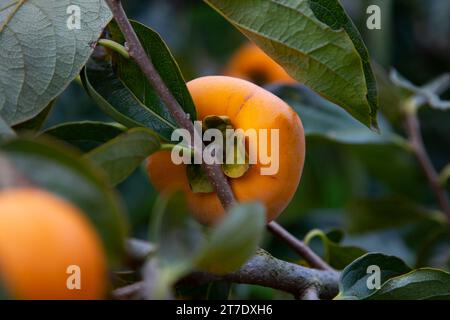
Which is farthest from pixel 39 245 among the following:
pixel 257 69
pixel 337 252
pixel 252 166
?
pixel 257 69

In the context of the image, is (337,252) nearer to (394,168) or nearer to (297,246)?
(297,246)

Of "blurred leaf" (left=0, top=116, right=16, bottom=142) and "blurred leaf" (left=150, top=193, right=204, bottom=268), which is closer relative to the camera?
"blurred leaf" (left=150, top=193, right=204, bottom=268)

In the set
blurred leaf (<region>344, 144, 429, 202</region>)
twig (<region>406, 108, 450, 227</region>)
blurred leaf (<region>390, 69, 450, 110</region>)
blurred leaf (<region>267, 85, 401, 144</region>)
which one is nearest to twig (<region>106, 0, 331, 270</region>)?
blurred leaf (<region>267, 85, 401, 144</region>)

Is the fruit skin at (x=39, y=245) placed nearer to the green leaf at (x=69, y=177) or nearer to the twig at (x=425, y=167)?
the green leaf at (x=69, y=177)

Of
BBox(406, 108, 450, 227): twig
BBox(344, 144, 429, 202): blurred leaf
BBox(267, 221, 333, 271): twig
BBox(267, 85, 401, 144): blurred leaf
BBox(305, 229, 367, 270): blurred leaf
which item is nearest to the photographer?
BBox(267, 221, 333, 271): twig

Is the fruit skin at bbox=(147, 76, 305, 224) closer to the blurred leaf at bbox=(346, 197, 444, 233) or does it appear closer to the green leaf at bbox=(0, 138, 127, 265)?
the green leaf at bbox=(0, 138, 127, 265)

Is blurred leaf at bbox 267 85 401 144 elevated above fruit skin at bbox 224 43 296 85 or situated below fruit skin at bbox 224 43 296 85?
below

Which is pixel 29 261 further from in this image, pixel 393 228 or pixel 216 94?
pixel 393 228

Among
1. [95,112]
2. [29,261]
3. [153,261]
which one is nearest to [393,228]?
[95,112]
